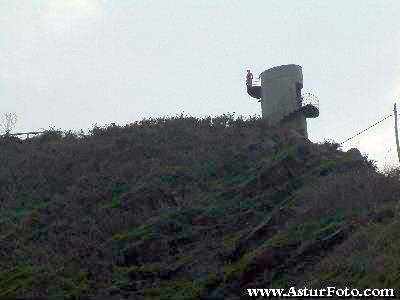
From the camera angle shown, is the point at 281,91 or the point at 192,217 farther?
the point at 281,91

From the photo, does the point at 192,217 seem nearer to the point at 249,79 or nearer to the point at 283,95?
the point at 283,95

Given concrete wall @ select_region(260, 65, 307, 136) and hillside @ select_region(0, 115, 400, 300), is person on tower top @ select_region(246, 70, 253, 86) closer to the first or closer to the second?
concrete wall @ select_region(260, 65, 307, 136)

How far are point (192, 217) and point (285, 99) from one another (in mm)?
17088

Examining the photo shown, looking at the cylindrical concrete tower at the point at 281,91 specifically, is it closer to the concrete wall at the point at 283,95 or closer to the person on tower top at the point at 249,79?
the concrete wall at the point at 283,95

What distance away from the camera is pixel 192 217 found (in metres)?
18.4

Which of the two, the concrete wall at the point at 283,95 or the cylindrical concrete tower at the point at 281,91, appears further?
the cylindrical concrete tower at the point at 281,91

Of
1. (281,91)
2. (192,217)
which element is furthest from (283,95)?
(192,217)

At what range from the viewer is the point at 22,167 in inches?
983

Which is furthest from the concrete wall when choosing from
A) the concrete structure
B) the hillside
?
the hillside

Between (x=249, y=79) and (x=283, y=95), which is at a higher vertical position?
(x=249, y=79)

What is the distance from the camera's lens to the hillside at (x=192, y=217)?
13.2 m

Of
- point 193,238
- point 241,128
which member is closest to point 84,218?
point 193,238

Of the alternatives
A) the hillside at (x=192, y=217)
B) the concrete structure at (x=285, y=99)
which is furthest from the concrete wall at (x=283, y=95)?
the hillside at (x=192, y=217)

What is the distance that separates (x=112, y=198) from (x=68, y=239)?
12.8 ft
